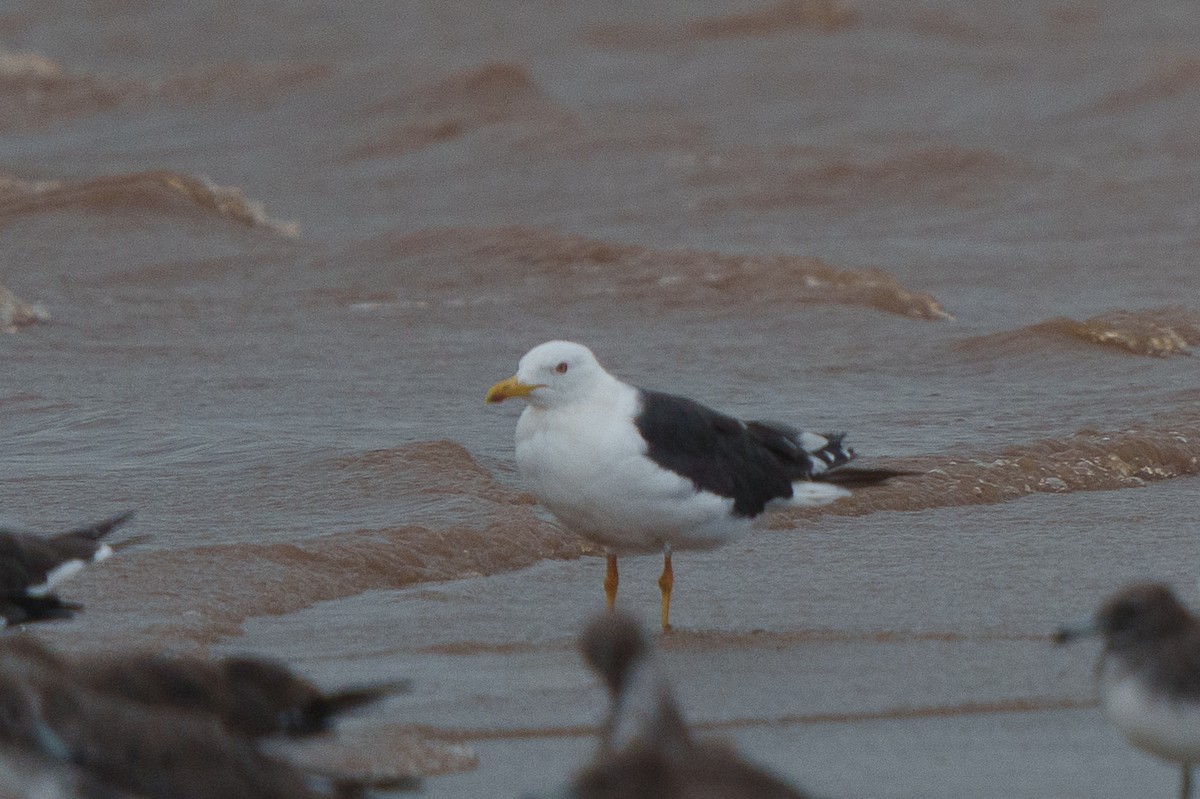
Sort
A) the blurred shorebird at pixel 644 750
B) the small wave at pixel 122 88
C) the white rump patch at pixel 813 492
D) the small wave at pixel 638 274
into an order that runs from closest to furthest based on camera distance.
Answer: the blurred shorebird at pixel 644 750, the white rump patch at pixel 813 492, the small wave at pixel 638 274, the small wave at pixel 122 88

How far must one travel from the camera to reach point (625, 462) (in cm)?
596

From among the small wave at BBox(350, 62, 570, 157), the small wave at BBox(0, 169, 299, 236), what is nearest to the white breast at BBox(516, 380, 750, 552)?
the small wave at BBox(0, 169, 299, 236)

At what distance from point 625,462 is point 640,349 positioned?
496 centimetres

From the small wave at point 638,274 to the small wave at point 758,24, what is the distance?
36.4 feet

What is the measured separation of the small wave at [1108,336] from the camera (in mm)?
10562

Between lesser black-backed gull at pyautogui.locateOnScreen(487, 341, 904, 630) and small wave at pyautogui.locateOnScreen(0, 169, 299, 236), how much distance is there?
9.24 m

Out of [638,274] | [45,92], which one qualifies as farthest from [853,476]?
[45,92]

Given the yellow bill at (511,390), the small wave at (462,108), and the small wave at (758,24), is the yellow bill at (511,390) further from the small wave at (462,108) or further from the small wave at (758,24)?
the small wave at (758,24)

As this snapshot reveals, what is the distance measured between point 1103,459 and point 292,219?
9562 millimetres

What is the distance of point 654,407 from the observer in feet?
20.3

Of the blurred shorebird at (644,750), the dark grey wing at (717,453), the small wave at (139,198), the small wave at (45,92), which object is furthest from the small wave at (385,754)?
the small wave at (45,92)

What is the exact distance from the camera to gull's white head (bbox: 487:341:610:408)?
19.8 feet

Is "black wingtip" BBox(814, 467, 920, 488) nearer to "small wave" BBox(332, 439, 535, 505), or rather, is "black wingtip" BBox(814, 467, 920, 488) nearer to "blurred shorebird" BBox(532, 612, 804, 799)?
"small wave" BBox(332, 439, 535, 505)

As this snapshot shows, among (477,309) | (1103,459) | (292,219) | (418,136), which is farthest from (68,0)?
(1103,459)
